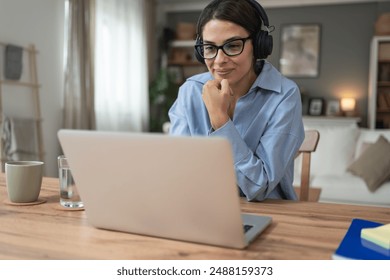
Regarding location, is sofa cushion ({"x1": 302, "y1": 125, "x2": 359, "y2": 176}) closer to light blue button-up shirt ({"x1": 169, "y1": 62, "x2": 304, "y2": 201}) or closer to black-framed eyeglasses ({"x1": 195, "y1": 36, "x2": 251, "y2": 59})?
light blue button-up shirt ({"x1": 169, "y1": 62, "x2": 304, "y2": 201})

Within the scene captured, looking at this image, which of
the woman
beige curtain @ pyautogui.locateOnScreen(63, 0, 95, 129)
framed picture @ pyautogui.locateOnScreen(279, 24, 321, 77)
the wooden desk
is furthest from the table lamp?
the wooden desk

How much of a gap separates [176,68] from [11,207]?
577 centimetres

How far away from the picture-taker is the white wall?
11.0 feet

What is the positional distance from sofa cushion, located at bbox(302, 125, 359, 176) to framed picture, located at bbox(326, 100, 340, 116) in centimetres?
258

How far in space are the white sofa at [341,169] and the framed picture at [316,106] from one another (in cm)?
246

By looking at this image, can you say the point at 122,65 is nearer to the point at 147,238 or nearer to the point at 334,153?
the point at 334,153

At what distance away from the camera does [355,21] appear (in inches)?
236

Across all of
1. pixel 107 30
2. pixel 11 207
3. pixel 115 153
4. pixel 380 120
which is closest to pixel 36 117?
pixel 107 30

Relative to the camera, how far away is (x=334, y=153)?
11.2ft

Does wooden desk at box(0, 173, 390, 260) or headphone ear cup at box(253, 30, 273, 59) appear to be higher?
headphone ear cup at box(253, 30, 273, 59)

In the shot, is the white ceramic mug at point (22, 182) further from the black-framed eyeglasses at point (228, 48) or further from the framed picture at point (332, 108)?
the framed picture at point (332, 108)

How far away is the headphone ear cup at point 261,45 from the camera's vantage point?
1182 millimetres

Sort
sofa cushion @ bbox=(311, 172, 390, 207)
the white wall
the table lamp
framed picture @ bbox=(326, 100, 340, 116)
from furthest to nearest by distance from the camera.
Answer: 1. framed picture @ bbox=(326, 100, 340, 116)
2. the table lamp
3. the white wall
4. sofa cushion @ bbox=(311, 172, 390, 207)
